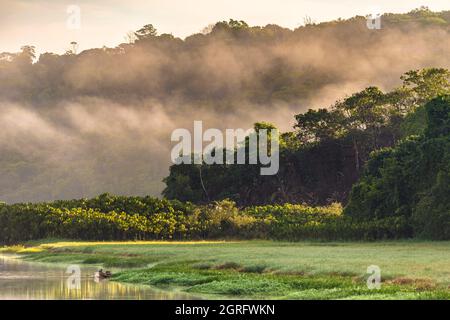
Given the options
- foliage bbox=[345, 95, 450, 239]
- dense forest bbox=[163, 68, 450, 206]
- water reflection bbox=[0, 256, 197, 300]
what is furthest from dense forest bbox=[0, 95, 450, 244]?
water reflection bbox=[0, 256, 197, 300]

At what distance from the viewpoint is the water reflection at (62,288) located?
4500cm

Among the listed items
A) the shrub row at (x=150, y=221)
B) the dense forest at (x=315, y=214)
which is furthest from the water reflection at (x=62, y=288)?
the shrub row at (x=150, y=221)

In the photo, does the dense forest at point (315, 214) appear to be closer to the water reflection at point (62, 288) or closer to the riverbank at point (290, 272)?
the riverbank at point (290, 272)

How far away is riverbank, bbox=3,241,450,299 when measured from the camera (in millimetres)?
41406

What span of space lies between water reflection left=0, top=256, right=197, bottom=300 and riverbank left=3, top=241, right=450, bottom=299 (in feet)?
6.12

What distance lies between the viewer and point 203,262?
63.8 meters

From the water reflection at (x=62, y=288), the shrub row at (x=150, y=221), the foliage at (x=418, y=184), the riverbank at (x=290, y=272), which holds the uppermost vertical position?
the foliage at (x=418, y=184)

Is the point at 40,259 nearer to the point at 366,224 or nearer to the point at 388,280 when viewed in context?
the point at 366,224

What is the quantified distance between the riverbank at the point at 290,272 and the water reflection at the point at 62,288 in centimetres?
187

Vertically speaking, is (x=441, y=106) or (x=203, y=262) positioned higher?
(x=441, y=106)

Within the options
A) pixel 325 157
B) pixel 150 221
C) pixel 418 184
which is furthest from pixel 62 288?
pixel 325 157

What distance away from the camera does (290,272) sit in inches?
2066
